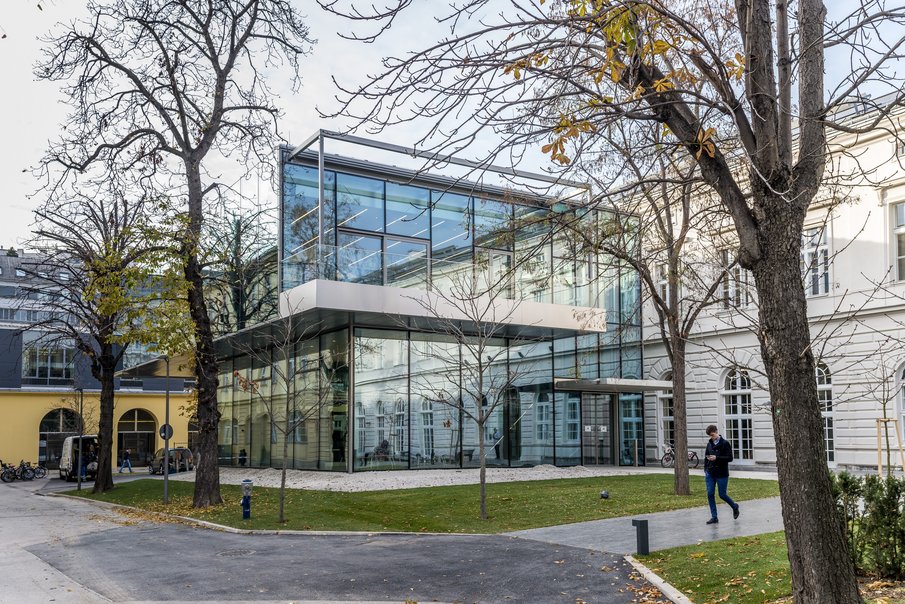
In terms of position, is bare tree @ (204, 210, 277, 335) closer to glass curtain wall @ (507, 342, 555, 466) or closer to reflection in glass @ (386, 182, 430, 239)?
reflection in glass @ (386, 182, 430, 239)

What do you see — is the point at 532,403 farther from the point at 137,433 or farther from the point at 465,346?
the point at 137,433

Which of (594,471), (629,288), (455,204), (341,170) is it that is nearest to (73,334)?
(341,170)

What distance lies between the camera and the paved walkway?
13055 mm

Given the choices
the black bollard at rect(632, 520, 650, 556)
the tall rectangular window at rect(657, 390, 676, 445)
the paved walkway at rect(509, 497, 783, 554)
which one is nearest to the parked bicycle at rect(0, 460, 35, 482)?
the tall rectangular window at rect(657, 390, 676, 445)

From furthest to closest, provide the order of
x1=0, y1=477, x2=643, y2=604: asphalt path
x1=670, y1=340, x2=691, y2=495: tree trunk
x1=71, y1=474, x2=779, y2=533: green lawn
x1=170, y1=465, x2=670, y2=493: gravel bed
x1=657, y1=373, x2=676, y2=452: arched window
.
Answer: x1=657, y1=373, x2=676, y2=452: arched window → x1=170, y1=465, x2=670, y2=493: gravel bed → x1=670, y1=340, x2=691, y2=495: tree trunk → x1=71, y1=474, x2=779, y2=533: green lawn → x1=0, y1=477, x2=643, y2=604: asphalt path

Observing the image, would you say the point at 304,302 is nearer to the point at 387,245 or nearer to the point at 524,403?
the point at 387,245

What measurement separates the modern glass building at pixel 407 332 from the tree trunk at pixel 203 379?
389 cm

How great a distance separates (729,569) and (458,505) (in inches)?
377

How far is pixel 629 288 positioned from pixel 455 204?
988cm

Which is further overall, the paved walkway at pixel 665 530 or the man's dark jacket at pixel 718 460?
the man's dark jacket at pixel 718 460

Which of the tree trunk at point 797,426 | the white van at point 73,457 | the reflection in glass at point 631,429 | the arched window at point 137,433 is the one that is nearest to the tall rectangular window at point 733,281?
the tree trunk at point 797,426

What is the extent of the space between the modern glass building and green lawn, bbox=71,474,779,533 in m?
3.60

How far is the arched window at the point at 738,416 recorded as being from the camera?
35094 millimetres

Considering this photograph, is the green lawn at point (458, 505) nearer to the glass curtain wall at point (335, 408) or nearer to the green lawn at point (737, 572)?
the glass curtain wall at point (335, 408)
